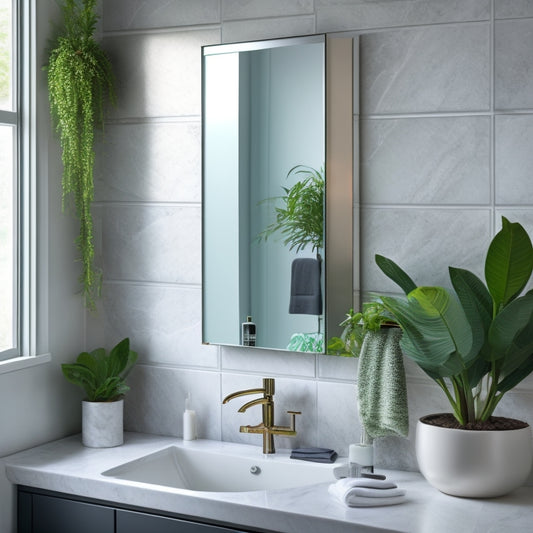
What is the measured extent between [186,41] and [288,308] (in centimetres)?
93

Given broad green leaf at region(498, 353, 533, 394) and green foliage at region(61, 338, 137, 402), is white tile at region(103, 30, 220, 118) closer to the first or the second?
green foliage at region(61, 338, 137, 402)

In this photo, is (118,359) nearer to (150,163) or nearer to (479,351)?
(150,163)

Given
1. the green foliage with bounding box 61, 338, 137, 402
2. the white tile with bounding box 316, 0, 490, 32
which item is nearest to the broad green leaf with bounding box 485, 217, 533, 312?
the white tile with bounding box 316, 0, 490, 32

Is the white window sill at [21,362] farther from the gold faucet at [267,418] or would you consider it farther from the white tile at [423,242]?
the white tile at [423,242]

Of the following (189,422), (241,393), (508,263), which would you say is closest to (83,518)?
(189,422)

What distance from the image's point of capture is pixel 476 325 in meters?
2.09

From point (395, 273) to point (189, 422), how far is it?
2.94 ft

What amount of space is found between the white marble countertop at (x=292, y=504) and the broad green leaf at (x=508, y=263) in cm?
52

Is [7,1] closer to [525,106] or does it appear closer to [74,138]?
[74,138]

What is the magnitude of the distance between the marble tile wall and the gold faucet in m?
0.06

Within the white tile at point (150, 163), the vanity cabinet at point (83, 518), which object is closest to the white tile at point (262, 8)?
the white tile at point (150, 163)

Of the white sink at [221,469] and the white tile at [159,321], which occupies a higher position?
the white tile at [159,321]

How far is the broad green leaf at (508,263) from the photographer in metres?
2.00

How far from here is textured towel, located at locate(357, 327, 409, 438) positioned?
7.39ft
